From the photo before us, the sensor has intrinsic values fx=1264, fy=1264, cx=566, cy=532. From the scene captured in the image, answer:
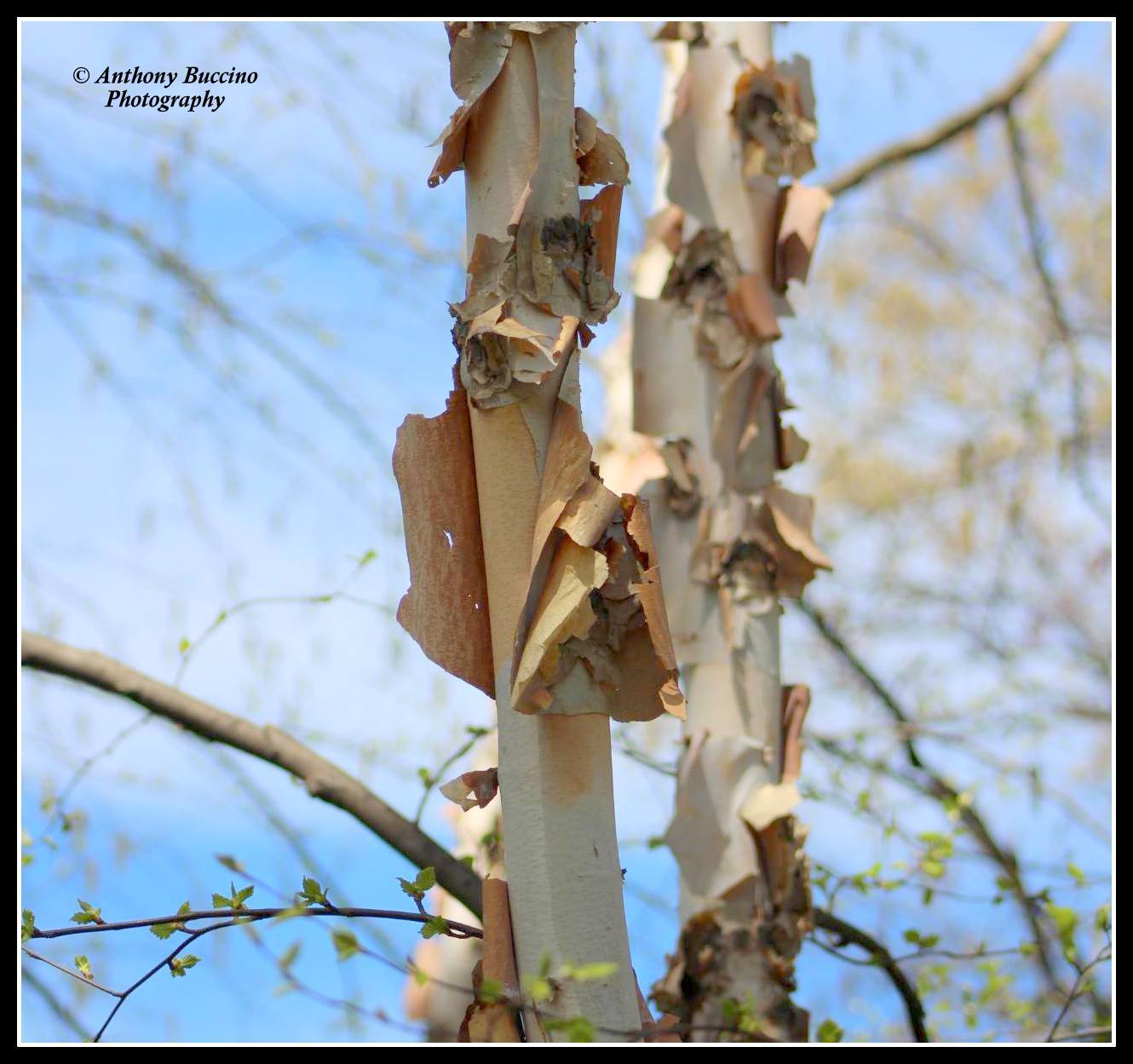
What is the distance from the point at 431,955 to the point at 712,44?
1.11 meters

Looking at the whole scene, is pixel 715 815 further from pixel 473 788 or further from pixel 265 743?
pixel 473 788

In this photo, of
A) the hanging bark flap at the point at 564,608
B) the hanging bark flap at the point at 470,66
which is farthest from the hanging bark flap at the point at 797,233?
the hanging bark flap at the point at 564,608

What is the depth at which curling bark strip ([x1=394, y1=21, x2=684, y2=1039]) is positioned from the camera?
617mm

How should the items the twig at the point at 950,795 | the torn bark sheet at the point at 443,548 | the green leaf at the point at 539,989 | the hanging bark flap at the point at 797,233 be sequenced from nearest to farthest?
the green leaf at the point at 539,989 → the torn bark sheet at the point at 443,548 → the hanging bark flap at the point at 797,233 → the twig at the point at 950,795

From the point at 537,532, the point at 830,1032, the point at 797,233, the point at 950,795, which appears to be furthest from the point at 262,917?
the point at 950,795

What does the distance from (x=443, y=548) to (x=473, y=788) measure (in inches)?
5.2

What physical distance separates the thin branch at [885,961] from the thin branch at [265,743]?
17.0 inches

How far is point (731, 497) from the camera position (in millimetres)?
1283

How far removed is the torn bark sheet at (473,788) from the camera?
2.22 feet

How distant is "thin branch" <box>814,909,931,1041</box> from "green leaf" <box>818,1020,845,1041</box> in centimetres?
24

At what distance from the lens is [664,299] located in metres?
1.34

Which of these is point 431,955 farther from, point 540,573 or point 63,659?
point 540,573

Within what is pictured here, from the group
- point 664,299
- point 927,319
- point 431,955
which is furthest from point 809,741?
point 927,319

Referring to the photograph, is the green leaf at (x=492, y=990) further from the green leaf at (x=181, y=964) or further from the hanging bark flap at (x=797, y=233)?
the hanging bark flap at (x=797, y=233)
